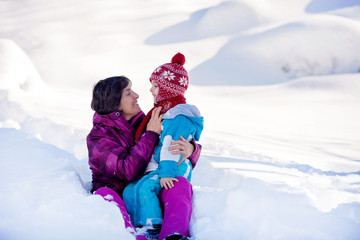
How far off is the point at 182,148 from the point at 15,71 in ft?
16.9

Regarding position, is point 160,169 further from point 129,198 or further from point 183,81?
point 183,81

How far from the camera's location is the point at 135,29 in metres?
15.7

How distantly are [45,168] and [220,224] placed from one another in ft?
4.09

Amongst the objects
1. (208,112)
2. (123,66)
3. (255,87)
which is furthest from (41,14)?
(208,112)

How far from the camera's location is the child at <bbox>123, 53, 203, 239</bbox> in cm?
230

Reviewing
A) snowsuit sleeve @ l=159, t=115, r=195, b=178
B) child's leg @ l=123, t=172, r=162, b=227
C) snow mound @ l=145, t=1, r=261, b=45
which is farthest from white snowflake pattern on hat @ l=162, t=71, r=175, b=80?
snow mound @ l=145, t=1, r=261, b=45

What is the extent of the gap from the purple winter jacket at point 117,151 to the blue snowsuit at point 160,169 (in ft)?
0.24

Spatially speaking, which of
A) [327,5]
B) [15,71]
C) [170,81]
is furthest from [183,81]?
[327,5]

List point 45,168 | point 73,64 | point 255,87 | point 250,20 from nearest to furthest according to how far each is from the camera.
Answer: point 45,168 → point 255,87 → point 73,64 → point 250,20

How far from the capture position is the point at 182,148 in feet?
7.71

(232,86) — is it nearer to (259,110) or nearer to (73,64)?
(259,110)

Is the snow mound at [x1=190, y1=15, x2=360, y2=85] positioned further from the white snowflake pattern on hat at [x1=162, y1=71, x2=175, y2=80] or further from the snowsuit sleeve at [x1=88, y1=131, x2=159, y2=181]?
the snowsuit sleeve at [x1=88, y1=131, x2=159, y2=181]

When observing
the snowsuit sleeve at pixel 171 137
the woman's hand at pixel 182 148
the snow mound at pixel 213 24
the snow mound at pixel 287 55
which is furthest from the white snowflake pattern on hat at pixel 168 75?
the snow mound at pixel 213 24

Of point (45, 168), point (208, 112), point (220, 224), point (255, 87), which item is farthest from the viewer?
point (255, 87)
